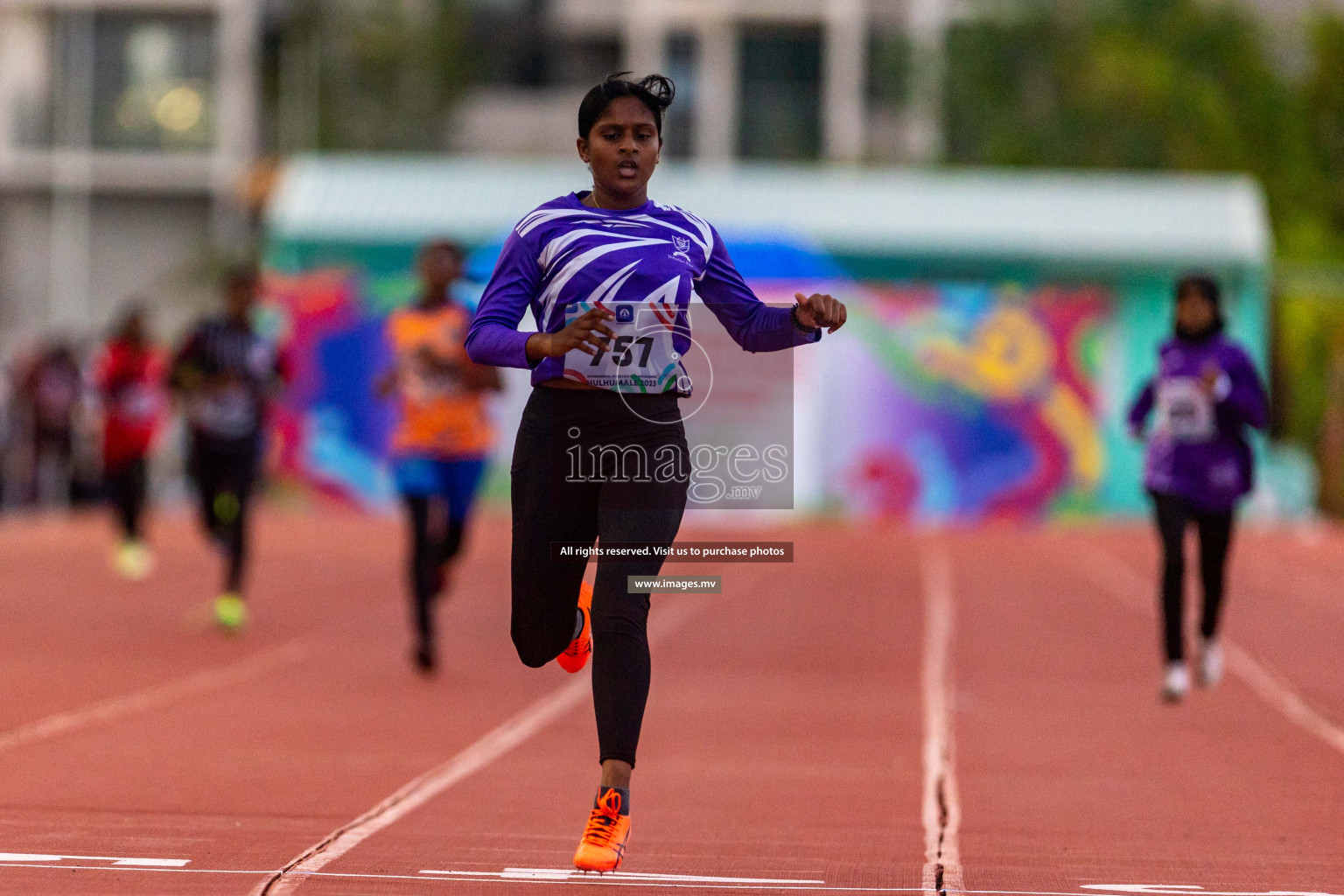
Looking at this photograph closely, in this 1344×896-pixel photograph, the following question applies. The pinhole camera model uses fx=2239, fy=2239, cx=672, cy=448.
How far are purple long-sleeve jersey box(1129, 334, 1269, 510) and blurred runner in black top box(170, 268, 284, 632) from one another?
557 cm

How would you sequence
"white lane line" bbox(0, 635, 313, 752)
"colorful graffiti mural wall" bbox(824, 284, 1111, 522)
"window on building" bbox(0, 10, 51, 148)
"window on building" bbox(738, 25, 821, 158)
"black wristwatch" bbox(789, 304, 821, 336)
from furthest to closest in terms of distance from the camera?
1. "window on building" bbox(738, 25, 821, 158)
2. "window on building" bbox(0, 10, 51, 148)
3. "colorful graffiti mural wall" bbox(824, 284, 1111, 522)
4. "white lane line" bbox(0, 635, 313, 752)
5. "black wristwatch" bbox(789, 304, 821, 336)

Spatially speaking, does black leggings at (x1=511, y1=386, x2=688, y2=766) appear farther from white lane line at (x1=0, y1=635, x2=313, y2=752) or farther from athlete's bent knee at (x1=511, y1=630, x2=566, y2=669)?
white lane line at (x1=0, y1=635, x2=313, y2=752)

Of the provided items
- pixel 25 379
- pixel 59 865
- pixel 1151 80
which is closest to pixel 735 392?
pixel 59 865

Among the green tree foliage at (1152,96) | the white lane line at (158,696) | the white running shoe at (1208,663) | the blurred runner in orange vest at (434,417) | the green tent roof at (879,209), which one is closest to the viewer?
the white lane line at (158,696)

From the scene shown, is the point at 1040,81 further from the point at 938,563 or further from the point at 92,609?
the point at 92,609

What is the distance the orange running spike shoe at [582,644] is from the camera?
20.7 ft

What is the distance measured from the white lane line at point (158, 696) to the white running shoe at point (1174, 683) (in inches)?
184

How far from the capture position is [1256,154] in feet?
133

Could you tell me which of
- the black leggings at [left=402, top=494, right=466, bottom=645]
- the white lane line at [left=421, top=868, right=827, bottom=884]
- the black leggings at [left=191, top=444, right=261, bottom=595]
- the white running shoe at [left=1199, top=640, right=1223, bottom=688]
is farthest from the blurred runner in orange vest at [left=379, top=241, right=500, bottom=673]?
the white lane line at [left=421, top=868, right=827, bottom=884]

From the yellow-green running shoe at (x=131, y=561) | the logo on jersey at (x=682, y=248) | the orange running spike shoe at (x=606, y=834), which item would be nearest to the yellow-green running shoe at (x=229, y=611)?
the yellow-green running shoe at (x=131, y=561)

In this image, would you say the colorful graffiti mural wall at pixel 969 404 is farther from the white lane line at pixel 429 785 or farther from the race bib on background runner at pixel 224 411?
the white lane line at pixel 429 785

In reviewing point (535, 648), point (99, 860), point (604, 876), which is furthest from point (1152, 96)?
point (99, 860)

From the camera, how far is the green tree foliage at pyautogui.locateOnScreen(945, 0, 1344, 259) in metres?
39.8

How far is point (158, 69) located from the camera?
43906mm
